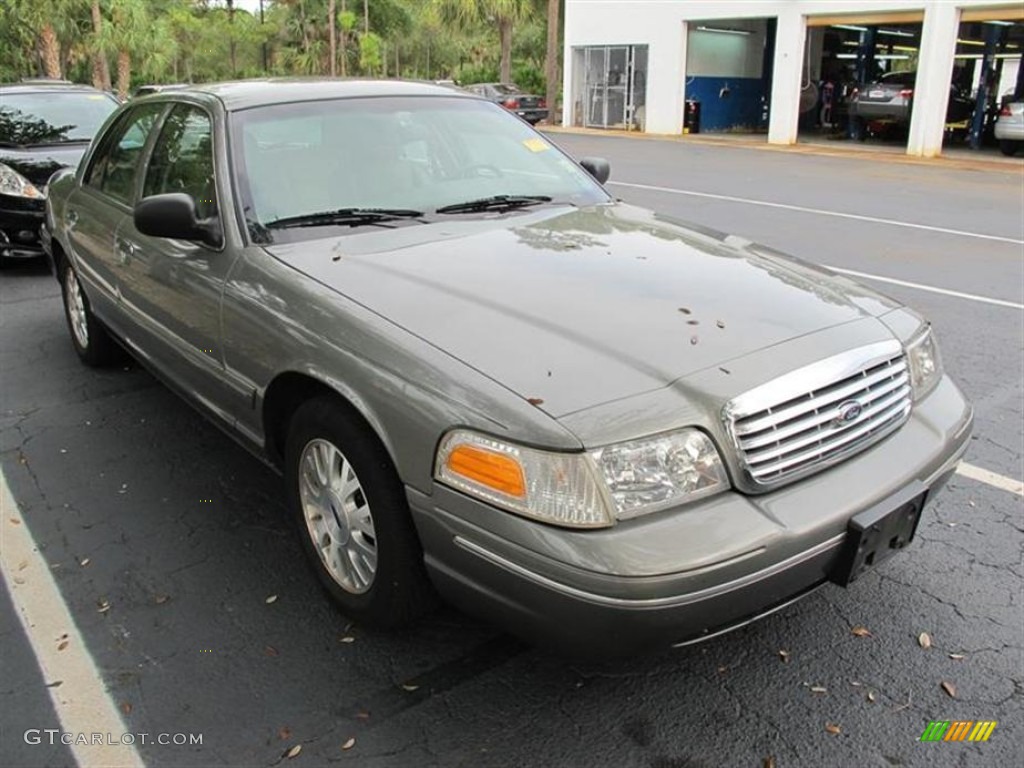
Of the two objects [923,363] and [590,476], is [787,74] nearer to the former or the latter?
[923,363]

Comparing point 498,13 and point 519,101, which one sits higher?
point 498,13

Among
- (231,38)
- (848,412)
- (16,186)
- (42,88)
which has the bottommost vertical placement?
(848,412)

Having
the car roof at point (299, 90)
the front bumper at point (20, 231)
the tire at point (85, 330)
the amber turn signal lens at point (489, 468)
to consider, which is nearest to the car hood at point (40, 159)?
the front bumper at point (20, 231)

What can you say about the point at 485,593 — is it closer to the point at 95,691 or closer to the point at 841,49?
the point at 95,691

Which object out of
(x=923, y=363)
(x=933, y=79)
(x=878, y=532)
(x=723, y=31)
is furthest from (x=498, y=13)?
(x=878, y=532)

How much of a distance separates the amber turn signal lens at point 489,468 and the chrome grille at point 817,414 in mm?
562

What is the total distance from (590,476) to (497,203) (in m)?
1.85

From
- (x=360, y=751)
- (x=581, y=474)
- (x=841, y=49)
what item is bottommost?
(x=360, y=751)

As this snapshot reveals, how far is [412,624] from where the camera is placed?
2773 mm

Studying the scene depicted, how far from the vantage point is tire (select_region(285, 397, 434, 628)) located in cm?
257

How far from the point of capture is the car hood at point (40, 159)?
7.72 meters

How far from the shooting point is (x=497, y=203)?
3.71 meters

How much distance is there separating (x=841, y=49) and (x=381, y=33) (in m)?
25.7

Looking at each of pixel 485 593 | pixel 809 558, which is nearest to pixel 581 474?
pixel 485 593
